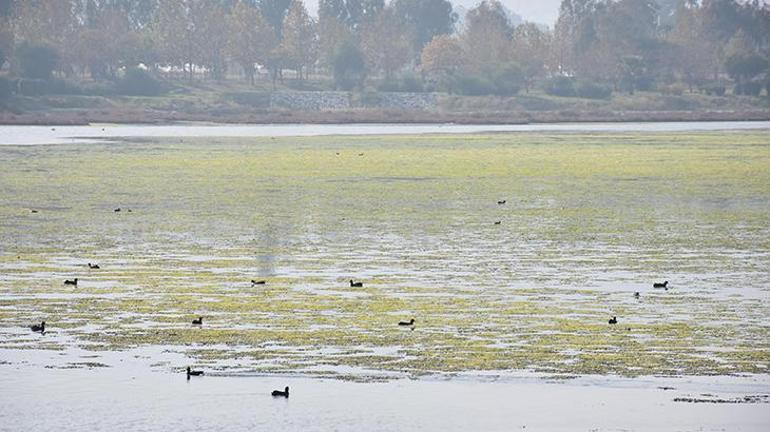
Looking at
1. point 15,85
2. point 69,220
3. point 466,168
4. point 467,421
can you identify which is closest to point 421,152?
point 466,168

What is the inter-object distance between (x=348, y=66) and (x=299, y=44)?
14.7 meters

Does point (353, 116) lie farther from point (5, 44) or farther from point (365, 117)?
point (5, 44)

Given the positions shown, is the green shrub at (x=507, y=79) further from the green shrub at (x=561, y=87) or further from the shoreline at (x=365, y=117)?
the shoreline at (x=365, y=117)

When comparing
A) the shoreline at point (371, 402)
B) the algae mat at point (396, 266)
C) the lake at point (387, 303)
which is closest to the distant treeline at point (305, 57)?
the algae mat at point (396, 266)

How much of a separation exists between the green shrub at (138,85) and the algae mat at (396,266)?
99.4 metres

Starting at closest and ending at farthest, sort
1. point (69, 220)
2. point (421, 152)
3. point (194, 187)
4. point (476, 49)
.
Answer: point (69, 220)
point (194, 187)
point (421, 152)
point (476, 49)

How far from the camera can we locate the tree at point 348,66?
577 feet

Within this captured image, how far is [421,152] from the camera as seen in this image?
75.8 meters

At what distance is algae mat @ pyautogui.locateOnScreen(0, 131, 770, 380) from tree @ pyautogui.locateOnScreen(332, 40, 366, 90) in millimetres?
115154

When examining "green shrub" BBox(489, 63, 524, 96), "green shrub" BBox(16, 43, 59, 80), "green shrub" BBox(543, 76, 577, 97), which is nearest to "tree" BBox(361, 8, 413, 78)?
"green shrub" BBox(489, 63, 524, 96)

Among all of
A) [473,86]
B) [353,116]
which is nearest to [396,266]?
[353,116]

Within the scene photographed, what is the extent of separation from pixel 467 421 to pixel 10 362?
663 cm

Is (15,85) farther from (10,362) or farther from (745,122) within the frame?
(10,362)

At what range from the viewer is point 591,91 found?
17000 centimetres
